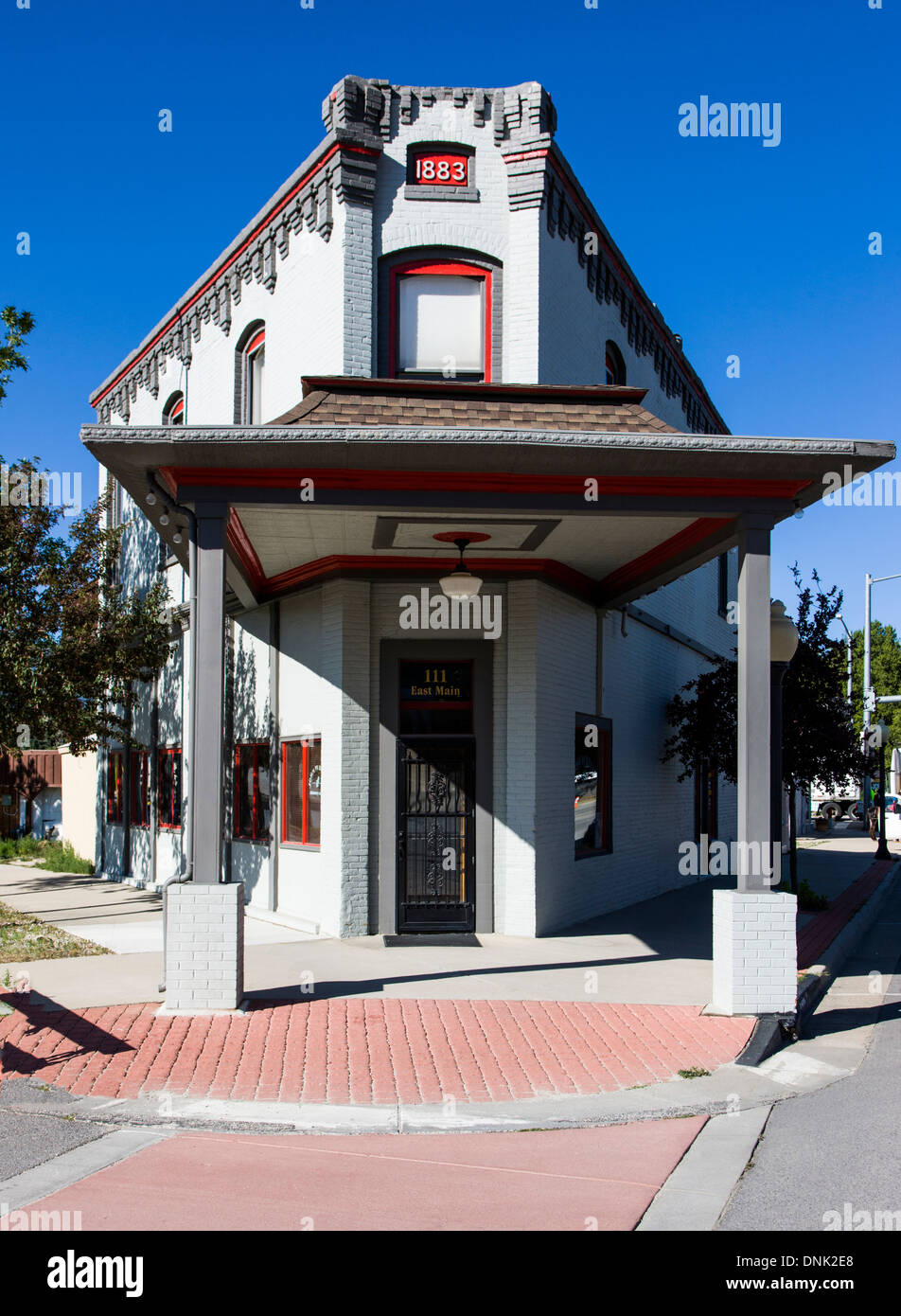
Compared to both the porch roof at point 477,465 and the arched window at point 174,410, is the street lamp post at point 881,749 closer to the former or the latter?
the porch roof at point 477,465

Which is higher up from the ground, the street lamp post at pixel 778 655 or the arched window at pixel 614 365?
the arched window at pixel 614 365

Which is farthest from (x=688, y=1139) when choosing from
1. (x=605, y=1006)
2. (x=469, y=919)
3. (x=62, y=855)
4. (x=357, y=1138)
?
(x=62, y=855)

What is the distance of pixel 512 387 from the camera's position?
989cm

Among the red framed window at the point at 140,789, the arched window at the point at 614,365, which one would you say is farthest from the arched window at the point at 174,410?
the arched window at the point at 614,365

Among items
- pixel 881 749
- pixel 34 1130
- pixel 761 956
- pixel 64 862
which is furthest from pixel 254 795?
pixel 881 749

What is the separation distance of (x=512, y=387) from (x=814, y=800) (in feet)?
139

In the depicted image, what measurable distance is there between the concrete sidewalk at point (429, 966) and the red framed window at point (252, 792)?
116 cm

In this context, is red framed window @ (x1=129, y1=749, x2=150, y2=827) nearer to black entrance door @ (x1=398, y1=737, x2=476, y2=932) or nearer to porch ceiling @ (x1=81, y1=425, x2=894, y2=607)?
black entrance door @ (x1=398, y1=737, x2=476, y2=932)

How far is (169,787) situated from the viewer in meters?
A: 17.2

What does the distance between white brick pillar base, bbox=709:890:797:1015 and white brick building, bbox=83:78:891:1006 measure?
0.60 m

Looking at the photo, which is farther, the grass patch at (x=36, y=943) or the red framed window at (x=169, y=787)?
the red framed window at (x=169, y=787)

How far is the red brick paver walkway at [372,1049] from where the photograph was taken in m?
6.65

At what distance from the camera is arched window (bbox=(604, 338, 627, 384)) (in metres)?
15.1
